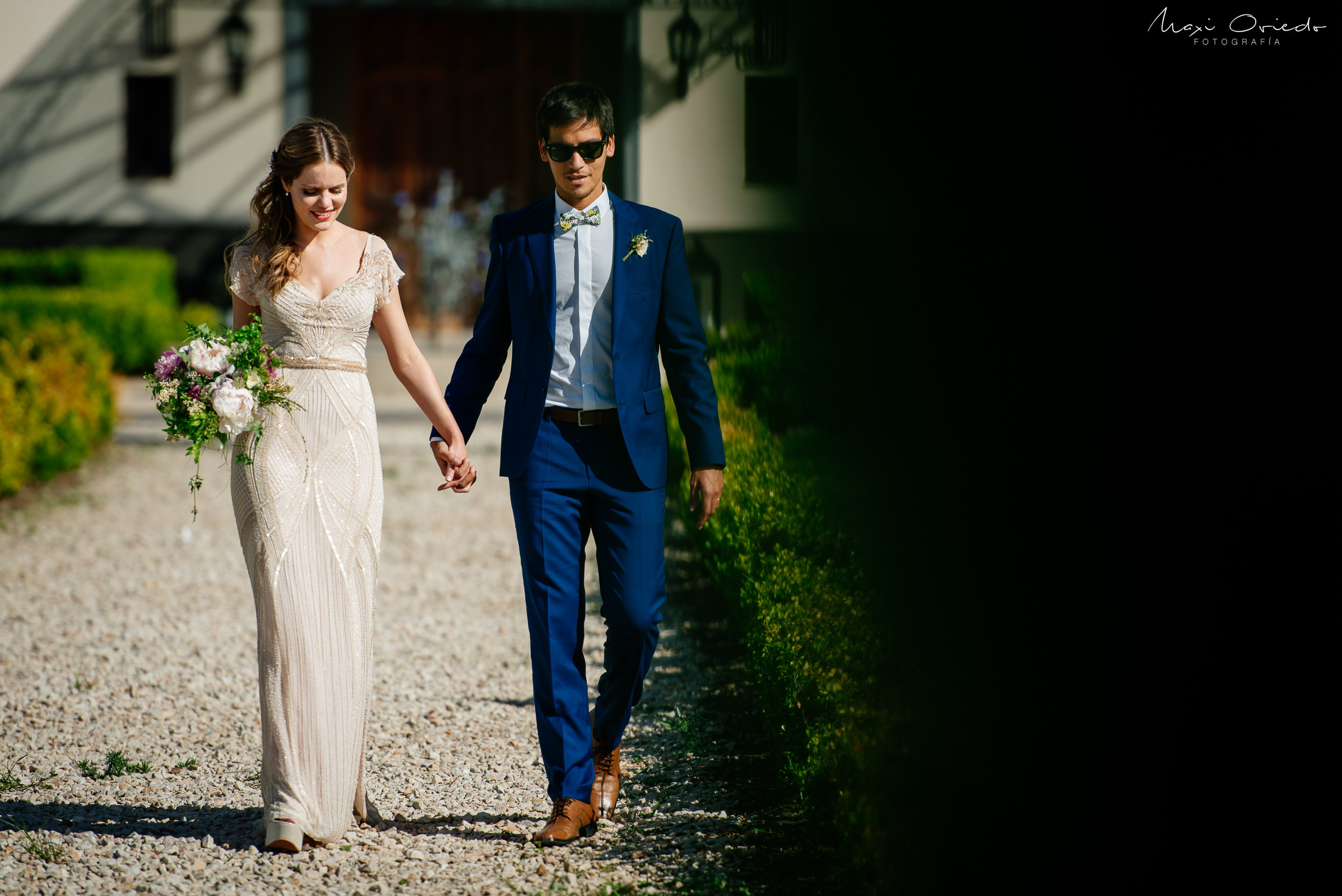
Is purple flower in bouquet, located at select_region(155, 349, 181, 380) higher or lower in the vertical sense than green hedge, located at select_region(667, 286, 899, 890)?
higher

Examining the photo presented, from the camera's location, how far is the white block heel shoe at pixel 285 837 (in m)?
3.21

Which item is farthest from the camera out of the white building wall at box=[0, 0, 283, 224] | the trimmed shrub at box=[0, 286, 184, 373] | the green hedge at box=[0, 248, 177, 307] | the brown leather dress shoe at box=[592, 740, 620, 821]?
the white building wall at box=[0, 0, 283, 224]

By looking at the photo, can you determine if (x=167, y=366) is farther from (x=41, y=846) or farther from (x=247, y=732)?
(x=247, y=732)

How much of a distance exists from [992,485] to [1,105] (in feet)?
54.5

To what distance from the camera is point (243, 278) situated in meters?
3.33

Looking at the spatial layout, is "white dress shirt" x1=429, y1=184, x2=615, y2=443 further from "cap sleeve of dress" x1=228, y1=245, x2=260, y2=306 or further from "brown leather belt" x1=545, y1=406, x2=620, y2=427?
"cap sleeve of dress" x1=228, y1=245, x2=260, y2=306

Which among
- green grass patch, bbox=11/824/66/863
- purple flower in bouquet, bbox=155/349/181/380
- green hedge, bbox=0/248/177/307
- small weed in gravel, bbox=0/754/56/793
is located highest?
green hedge, bbox=0/248/177/307

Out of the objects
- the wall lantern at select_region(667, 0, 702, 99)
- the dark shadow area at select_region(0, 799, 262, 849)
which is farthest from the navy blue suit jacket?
the dark shadow area at select_region(0, 799, 262, 849)

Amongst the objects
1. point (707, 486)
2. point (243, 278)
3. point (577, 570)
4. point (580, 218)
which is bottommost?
point (577, 570)

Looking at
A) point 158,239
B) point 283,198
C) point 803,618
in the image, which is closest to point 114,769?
point 283,198

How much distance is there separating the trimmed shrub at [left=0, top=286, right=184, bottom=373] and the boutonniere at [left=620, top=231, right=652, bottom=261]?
396 inches

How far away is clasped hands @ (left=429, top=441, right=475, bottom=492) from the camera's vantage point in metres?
3.39

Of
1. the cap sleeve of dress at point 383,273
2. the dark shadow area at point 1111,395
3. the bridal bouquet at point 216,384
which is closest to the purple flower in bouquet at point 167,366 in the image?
the bridal bouquet at point 216,384

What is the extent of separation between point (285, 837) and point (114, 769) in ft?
3.49
